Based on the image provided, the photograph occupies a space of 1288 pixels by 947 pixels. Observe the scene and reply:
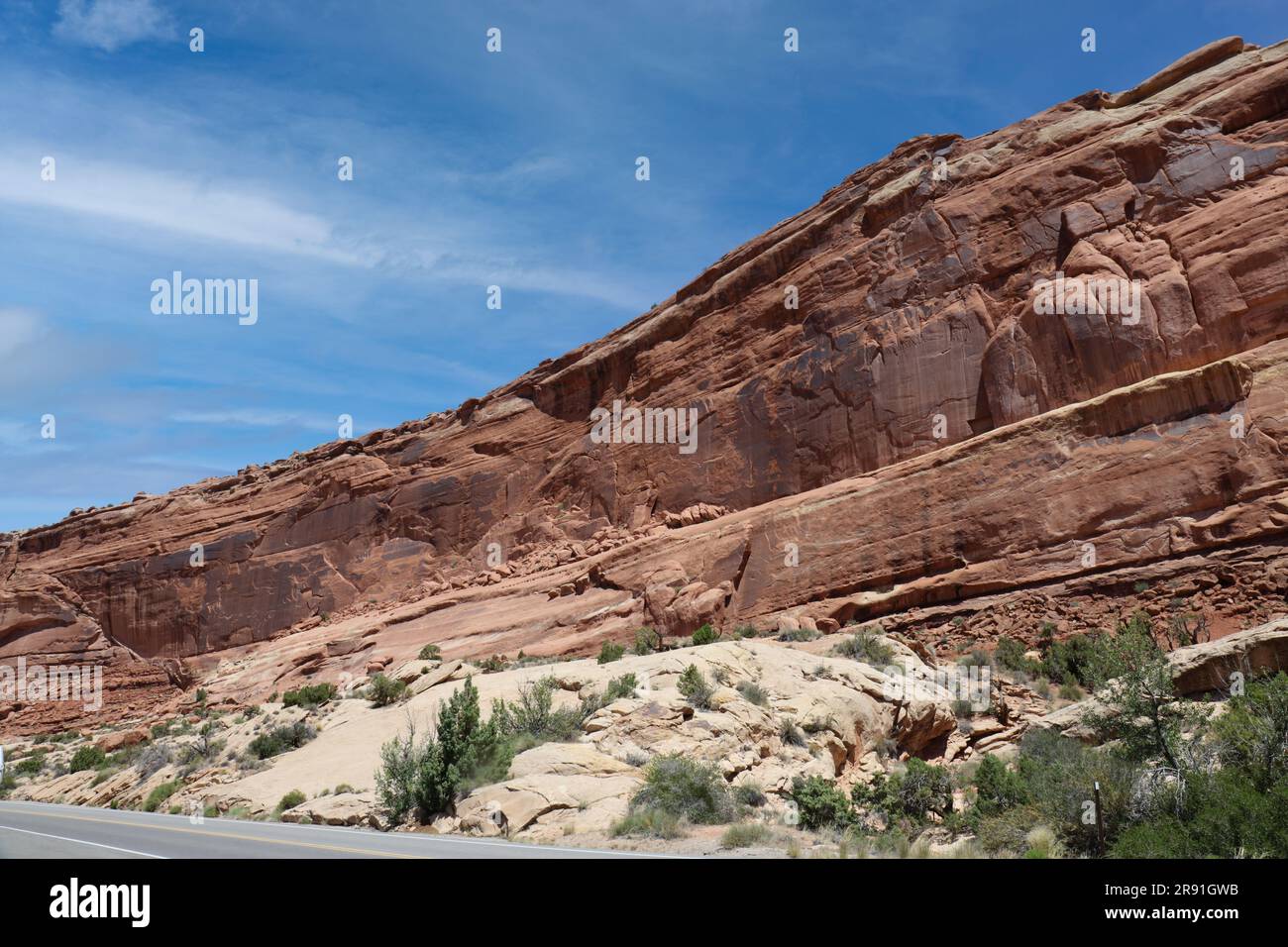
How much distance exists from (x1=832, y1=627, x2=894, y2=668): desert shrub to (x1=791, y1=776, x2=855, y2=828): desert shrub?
29.8 ft

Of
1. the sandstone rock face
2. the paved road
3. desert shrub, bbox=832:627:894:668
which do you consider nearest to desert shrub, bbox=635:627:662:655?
the sandstone rock face

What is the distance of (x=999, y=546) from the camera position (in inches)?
993

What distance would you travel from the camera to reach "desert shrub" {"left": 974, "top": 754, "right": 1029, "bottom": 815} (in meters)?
12.3

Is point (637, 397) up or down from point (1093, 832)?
up

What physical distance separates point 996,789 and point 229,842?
10.3 meters

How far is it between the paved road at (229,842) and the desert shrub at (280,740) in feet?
17.3

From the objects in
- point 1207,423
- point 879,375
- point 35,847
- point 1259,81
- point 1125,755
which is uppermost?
point 1259,81

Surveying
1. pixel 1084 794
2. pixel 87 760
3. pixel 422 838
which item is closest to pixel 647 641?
pixel 422 838

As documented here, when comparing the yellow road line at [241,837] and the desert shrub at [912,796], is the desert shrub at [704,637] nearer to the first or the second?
the desert shrub at [912,796]

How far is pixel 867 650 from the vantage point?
2269 centimetres

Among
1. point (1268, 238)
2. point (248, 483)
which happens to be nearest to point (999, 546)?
point (1268, 238)

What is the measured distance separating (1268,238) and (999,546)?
34.2ft

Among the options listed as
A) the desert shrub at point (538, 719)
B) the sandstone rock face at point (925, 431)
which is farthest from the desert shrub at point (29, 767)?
the desert shrub at point (538, 719)
